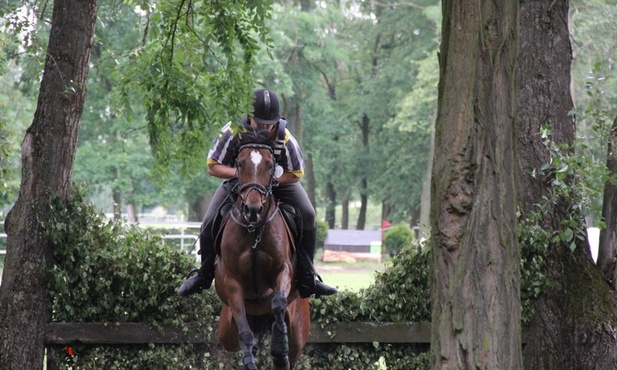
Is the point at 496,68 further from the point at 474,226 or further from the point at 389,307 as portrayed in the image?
the point at 389,307

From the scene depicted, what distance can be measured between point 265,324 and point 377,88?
41.6 m

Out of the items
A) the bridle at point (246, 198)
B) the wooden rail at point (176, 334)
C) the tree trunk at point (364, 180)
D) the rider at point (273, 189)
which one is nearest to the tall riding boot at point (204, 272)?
the rider at point (273, 189)

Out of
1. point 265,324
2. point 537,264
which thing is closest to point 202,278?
point 265,324

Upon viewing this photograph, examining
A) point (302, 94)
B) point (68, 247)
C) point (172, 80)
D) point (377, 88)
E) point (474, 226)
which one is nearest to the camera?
point (474, 226)

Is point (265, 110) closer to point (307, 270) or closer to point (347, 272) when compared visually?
point (307, 270)

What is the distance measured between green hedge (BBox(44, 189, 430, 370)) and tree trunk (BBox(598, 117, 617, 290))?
1.90 meters

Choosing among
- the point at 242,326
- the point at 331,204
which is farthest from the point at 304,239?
the point at 331,204

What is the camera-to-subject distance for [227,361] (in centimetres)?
1012

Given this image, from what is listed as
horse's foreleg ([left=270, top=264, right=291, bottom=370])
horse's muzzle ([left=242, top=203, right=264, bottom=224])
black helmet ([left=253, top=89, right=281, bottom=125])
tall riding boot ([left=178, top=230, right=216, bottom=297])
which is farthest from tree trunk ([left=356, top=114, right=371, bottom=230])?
horse's muzzle ([left=242, top=203, right=264, bottom=224])

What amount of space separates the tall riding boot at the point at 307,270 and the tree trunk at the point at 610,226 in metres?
2.98

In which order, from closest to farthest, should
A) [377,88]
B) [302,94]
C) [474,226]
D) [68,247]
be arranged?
1. [474,226]
2. [68,247]
3. [302,94]
4. [377,88]

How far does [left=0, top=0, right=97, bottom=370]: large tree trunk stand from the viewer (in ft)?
31.4

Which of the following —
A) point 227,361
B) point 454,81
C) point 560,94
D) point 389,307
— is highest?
point 560,94

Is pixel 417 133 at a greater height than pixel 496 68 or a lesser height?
greater
